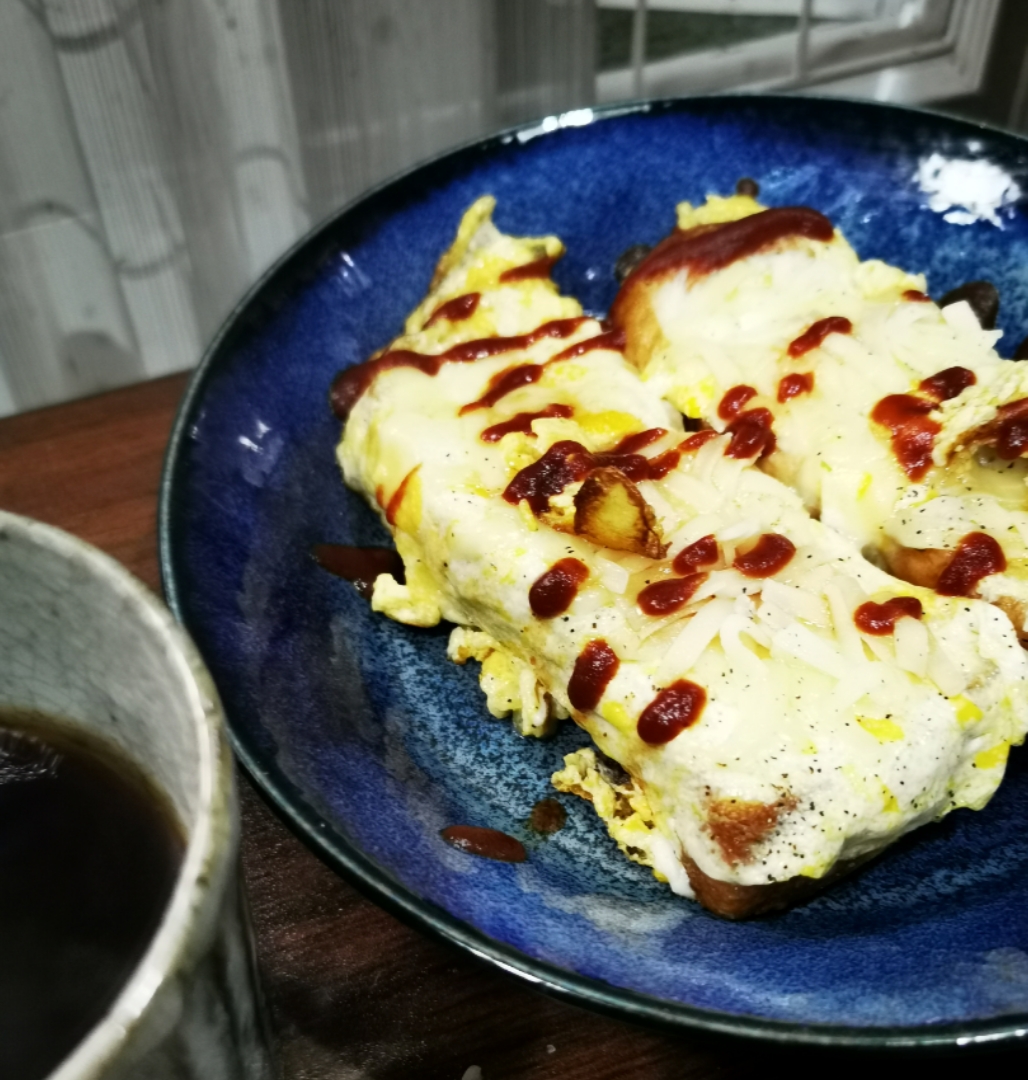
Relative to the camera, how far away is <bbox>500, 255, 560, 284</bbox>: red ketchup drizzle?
1787 millimetres

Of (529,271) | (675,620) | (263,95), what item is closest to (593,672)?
(675,620)

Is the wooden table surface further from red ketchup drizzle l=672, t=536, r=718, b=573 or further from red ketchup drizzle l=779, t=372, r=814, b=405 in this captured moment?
red ketchup drizzle l=779, t=372, r=814, b=405

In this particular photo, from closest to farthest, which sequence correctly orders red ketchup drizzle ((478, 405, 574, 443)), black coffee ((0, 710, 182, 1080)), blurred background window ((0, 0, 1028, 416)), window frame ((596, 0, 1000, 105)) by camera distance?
black coffee ((0, 710, 182, 1080)) < red ketchup drizzle ((478, 405, 574, 443)) < blurred background window ((0, 0, 1028, 416)) < window frame ((596, 0, 1000, 105))

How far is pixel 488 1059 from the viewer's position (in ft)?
3.80

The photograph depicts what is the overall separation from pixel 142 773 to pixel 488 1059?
22.1 inches

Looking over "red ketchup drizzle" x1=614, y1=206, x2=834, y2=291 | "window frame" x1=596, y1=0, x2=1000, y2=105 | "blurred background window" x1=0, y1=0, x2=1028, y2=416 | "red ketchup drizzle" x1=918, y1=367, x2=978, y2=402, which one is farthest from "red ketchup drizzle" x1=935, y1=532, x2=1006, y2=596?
"window frame" x1=596, y1=0, x2=1000, y2=105

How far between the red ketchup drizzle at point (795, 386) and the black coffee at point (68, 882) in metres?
1.05

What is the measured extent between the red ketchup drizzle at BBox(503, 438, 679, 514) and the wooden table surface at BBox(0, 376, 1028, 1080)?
1.60 ft

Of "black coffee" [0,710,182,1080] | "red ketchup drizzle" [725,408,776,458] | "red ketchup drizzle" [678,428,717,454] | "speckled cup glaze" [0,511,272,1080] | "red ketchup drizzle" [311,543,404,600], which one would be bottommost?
"red ketchup drizzle" [311,543,404,600]

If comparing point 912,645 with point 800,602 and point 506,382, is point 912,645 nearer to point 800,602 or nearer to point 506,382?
point 800,602

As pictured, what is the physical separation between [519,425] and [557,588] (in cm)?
28

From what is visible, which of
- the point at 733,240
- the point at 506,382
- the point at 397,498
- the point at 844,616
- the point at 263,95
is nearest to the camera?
the point at 844,616

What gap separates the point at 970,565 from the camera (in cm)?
137

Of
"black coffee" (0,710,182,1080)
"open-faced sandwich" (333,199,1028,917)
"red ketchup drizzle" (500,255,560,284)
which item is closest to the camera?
"black coffee" (0,710,182,1080)
